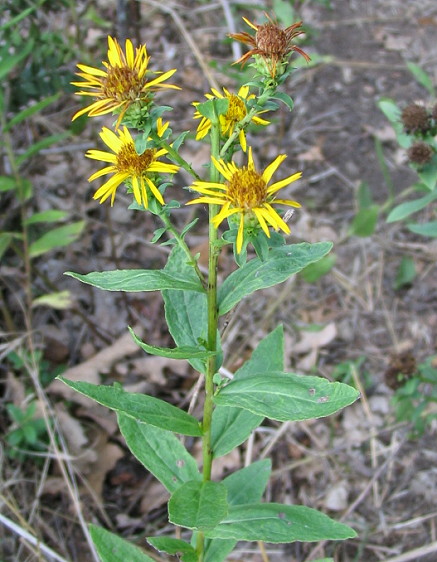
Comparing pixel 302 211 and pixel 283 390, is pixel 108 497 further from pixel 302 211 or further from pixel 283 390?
pixel 302 211

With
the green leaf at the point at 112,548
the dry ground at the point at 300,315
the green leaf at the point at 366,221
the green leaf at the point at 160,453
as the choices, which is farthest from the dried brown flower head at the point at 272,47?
the green leaf at the point at 366,221

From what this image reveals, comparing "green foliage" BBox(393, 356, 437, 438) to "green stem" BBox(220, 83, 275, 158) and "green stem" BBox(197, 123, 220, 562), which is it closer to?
"green stem" BBox(197, 123, 220, 562)

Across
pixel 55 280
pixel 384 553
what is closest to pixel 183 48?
pixel 55 280

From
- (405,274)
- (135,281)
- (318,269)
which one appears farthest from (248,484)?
(405,274)

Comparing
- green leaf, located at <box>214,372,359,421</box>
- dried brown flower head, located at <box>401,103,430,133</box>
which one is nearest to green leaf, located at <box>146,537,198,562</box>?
green leaf, located at <box>214,372,359,421</box>

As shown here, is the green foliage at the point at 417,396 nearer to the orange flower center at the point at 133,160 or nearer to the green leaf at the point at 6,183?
the orange flower center at the point at 133,160

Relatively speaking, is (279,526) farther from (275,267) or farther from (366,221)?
(366,221)
